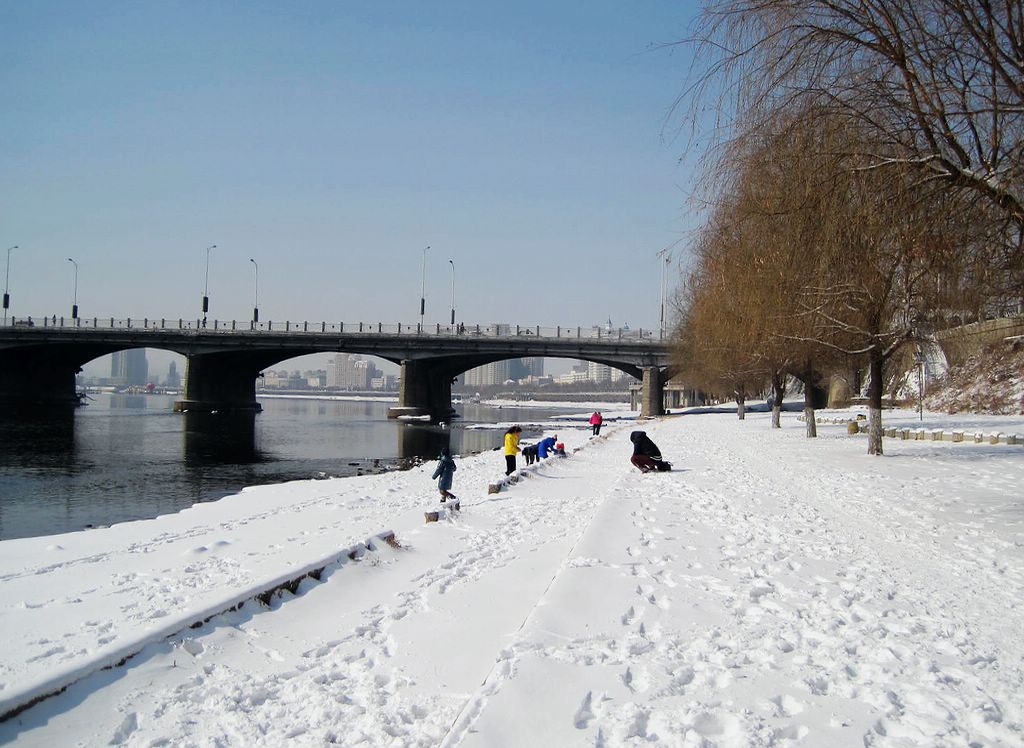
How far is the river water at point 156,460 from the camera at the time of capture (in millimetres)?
20828

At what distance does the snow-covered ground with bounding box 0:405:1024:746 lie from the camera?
4.68 m

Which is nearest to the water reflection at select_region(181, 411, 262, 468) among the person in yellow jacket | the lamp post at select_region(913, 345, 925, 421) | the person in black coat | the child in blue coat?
the person in yellow jacket

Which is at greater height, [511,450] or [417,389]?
[417,389]

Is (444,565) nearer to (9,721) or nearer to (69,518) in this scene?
(9,721)

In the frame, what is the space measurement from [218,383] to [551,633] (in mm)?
85312

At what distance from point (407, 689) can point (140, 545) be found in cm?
916

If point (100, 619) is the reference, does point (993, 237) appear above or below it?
above

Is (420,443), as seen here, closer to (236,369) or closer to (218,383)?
(218,383)

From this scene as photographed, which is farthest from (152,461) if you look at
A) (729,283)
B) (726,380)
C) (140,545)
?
(726,380)

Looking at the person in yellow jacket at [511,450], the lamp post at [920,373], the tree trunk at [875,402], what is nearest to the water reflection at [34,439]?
the person in yellow jacket at [511,450]

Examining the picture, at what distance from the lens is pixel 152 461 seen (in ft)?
112

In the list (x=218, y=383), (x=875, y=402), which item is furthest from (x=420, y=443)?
(x=218, y=383)

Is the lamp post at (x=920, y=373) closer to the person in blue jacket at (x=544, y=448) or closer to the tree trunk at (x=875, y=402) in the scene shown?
the tree trunk at (x=875, y=402)

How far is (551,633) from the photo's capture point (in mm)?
6031
